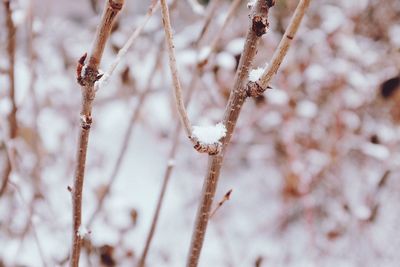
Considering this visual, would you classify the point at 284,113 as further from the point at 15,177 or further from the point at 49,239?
the point at 15,177

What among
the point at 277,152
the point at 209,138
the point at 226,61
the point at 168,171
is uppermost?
the point at 277,152

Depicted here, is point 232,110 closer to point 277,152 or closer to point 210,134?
point 210,134

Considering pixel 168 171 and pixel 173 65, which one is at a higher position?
pixel 168 171

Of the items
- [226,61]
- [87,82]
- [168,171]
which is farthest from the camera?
[226,61]

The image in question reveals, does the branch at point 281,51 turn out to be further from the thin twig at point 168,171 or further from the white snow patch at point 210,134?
the thin twig at point 168,171

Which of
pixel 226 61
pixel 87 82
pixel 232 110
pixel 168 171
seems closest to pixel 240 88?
pixel 232 110

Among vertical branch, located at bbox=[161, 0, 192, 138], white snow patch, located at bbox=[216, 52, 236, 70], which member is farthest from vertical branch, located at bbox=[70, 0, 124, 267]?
white snow patch, located at bbox=[216, 52, 236, 70]
